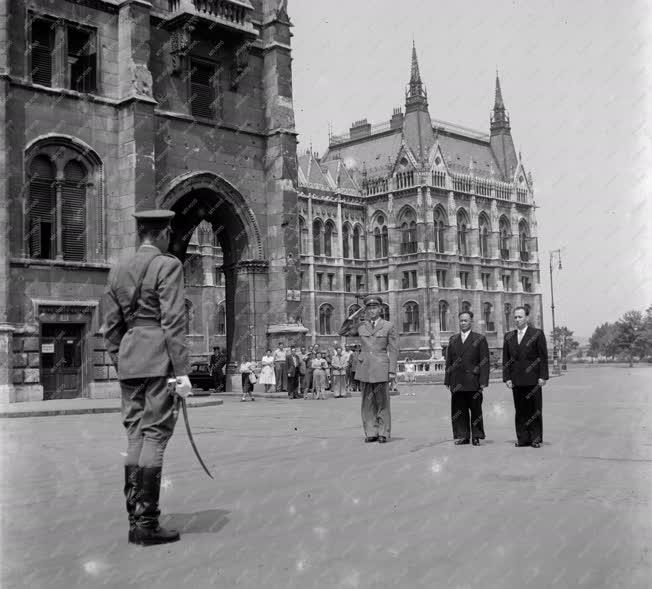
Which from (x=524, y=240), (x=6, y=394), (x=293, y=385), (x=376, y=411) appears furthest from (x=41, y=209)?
(x=524, y=240)

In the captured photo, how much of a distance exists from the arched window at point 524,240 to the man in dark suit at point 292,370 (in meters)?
68.8

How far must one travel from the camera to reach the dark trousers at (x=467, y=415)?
10.7 metres

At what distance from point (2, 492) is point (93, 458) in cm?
244

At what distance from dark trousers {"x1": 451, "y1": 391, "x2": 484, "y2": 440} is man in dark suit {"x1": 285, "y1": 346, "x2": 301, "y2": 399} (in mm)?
14418

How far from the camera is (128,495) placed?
18.1 feet

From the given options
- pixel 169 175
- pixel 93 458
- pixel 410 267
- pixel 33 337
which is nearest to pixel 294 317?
pixel 169 175

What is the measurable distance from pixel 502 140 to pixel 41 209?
81846 mm

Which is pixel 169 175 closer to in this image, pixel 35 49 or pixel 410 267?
pixel 35 49

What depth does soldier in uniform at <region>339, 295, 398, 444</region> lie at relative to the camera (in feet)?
36.8

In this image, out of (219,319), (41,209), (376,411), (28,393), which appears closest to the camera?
(376,411)

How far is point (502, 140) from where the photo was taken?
9688 cm

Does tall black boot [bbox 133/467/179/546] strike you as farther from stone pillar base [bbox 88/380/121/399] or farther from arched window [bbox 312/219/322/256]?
arched window [bbox 312/219/322/256]

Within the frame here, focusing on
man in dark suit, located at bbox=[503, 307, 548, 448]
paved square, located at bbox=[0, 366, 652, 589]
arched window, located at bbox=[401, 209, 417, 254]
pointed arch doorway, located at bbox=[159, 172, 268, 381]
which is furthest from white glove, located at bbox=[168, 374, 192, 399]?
arched window, located at bbox=[401, 209, 417, 254]

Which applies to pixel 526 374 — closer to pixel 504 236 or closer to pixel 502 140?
pixel 504 236
